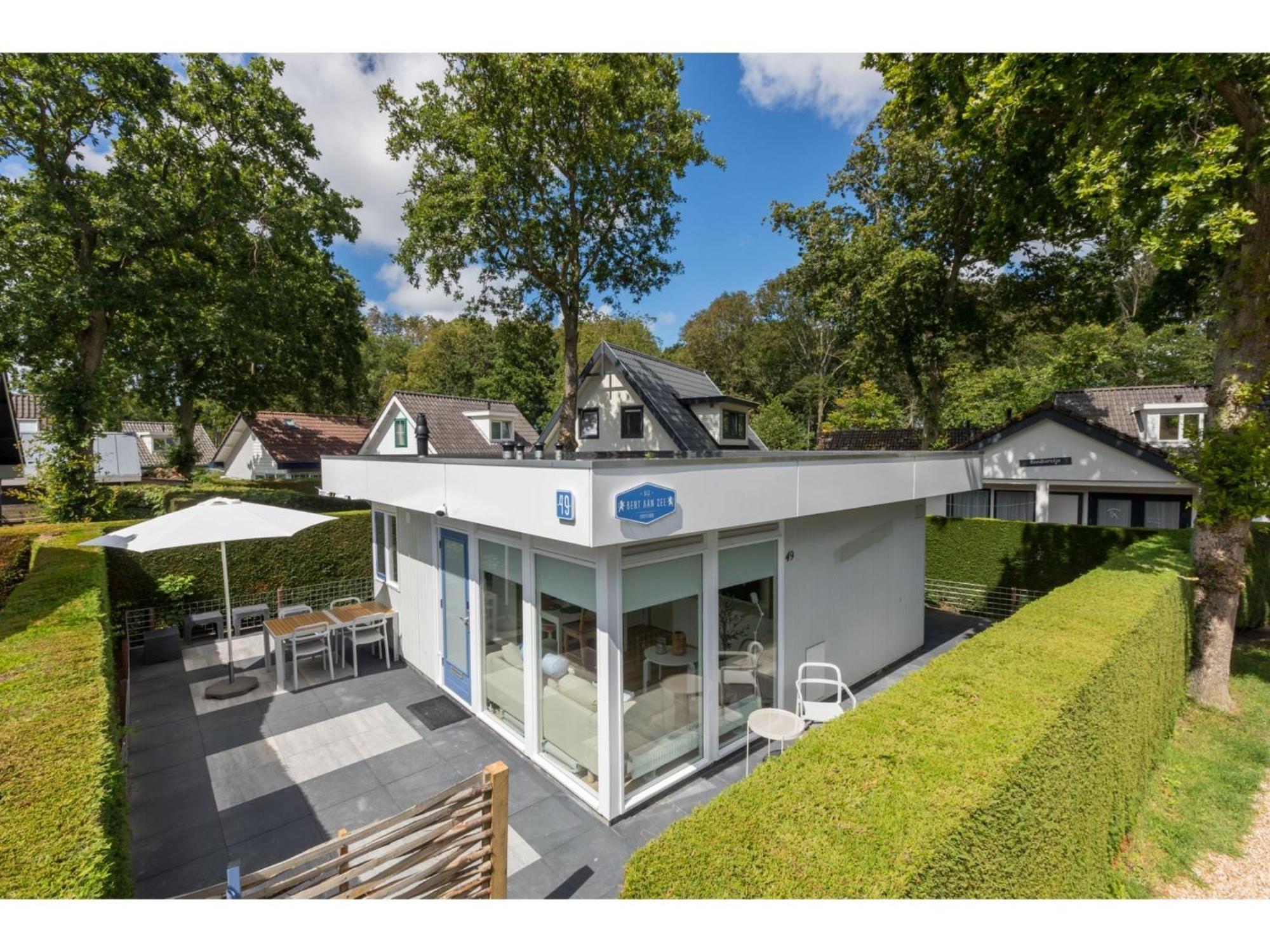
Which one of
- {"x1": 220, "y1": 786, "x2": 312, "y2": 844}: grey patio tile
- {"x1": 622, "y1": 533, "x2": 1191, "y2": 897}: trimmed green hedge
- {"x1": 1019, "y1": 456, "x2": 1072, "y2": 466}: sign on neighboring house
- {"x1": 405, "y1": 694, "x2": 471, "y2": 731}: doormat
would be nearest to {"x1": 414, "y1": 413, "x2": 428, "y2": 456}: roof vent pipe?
{"x1": 405, "y1": 694, "x2": 471, "y2": 731}: doormat

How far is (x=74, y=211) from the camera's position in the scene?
41.2 feet

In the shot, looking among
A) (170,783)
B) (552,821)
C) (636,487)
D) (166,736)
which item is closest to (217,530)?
(166,736)

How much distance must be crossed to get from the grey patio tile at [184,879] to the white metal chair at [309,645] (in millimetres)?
2809

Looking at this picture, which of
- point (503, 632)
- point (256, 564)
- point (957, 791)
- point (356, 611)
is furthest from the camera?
point (256, 564)

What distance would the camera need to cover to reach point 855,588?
694 centimetres

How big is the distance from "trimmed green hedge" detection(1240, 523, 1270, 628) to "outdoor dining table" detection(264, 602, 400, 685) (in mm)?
13735

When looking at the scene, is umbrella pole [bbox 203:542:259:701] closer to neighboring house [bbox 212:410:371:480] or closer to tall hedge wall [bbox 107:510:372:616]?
tall hedge wall [bbox 107:510:372:616]

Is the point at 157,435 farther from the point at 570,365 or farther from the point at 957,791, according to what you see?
the point at 957,791

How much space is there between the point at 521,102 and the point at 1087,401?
2110 centimetres

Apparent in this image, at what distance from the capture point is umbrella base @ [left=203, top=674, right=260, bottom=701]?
6664 millimetres

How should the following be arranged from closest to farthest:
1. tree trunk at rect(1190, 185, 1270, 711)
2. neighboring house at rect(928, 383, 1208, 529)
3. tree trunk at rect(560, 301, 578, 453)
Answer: tree trunk at rect(1190, 185, 1270, 711), tree trunk at rect(560, 301, 578, 453), neighboring house at rect(928, 383, 1208, 529)

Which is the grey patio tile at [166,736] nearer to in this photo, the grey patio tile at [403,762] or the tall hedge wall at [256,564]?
the grey patio tile at [403,762]

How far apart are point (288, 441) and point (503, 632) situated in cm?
2570
